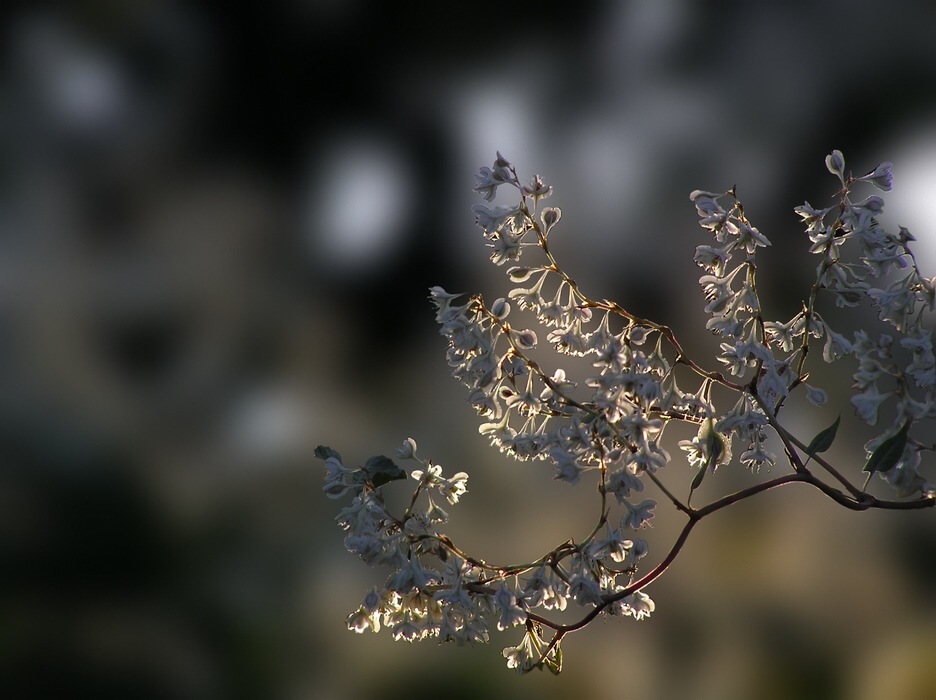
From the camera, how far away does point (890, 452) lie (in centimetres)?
51

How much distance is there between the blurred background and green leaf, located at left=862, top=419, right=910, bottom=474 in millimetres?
619

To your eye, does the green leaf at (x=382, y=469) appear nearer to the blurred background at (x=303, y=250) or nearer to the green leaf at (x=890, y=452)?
the green leaf at (x=890, y=452)

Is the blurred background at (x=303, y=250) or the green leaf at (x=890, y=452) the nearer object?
the green leaf at (x=890, y=452)

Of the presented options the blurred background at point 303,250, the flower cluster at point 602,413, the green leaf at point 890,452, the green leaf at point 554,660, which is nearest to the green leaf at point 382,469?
the flower cluster at point 602,413

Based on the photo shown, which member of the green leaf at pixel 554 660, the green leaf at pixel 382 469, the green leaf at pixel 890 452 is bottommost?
the green leaf at pixel 554 660

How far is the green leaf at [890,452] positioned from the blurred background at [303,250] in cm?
62

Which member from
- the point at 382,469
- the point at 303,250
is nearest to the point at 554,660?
the point at 382,469

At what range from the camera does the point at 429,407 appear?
48.0 inches

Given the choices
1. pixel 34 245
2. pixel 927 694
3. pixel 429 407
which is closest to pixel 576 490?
pixel 429 407

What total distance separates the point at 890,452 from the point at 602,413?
17 centimetres

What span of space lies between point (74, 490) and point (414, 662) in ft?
1.73

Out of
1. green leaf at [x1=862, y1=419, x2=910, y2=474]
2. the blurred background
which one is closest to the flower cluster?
green leaf at [x1=862, y1=419, x2=910, y2=474]

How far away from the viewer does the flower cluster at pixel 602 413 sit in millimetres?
507

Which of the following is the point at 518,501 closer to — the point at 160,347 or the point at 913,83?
the point at 160,347
